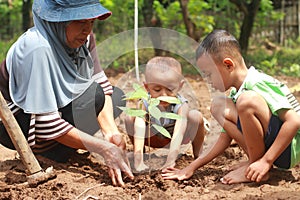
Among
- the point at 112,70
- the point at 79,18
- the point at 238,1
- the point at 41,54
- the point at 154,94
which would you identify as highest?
the point at 79,18

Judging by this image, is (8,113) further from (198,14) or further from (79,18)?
(198,14)

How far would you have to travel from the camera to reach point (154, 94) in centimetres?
289

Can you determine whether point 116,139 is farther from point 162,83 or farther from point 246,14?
point 246,14

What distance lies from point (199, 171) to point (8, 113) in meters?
1.07

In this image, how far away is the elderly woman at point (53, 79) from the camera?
2600 millimetres

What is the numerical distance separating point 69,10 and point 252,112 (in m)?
1.06

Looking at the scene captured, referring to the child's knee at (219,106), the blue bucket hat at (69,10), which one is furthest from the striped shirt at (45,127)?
the child's knee at (219,106)

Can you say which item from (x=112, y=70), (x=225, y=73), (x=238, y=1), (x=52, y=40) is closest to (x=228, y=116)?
(x=225, y=73)

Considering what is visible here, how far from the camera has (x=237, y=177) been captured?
2.52m

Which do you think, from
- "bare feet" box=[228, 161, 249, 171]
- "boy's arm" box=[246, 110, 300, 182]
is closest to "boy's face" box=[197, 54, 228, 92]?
"boy's arm" box=[246, 110, 300, 182]

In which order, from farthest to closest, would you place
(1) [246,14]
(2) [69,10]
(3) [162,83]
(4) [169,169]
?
(1) [246,14] < (3) [162,83] < (4) [169,169] < (2) [69,10]

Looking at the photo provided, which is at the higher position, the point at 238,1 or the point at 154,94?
the point at 154,94

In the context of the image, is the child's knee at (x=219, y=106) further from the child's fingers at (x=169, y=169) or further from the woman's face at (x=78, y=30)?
the woman's face at (x=78, y=30)

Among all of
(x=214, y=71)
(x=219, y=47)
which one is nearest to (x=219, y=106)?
(x=214, y=71)
